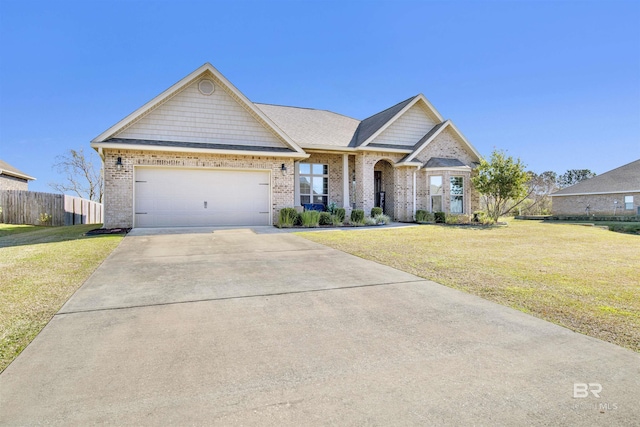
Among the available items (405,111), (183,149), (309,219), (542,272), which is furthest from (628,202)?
(183,149)

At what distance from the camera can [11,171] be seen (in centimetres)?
2530

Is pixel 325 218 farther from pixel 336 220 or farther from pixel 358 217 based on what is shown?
pixel 358 217

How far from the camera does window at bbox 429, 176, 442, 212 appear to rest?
1739 centimetres

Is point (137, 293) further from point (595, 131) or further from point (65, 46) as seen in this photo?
point (595, 131)

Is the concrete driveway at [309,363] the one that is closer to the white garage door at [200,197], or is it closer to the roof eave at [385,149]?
the white garage door at [200,197]

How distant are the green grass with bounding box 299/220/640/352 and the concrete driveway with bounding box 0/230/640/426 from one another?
475mm

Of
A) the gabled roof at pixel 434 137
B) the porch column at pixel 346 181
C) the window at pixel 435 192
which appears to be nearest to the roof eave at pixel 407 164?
the gabled roof at pixel 434 137

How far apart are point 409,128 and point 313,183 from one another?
6.37 metres

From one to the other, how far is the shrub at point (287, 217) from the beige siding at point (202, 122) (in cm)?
323

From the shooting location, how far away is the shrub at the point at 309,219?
45.0 feet

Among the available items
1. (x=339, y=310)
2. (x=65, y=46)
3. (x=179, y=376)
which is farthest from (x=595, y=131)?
(x=65, y=46)

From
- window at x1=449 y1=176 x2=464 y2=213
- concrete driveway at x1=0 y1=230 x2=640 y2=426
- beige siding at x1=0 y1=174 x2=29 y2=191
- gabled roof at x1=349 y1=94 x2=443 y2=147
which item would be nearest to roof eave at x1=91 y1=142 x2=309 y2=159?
gabled roof at x1=349 y1=94 x2=443 y2=147

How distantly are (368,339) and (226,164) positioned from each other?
478 inches

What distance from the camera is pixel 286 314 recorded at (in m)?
3.66
